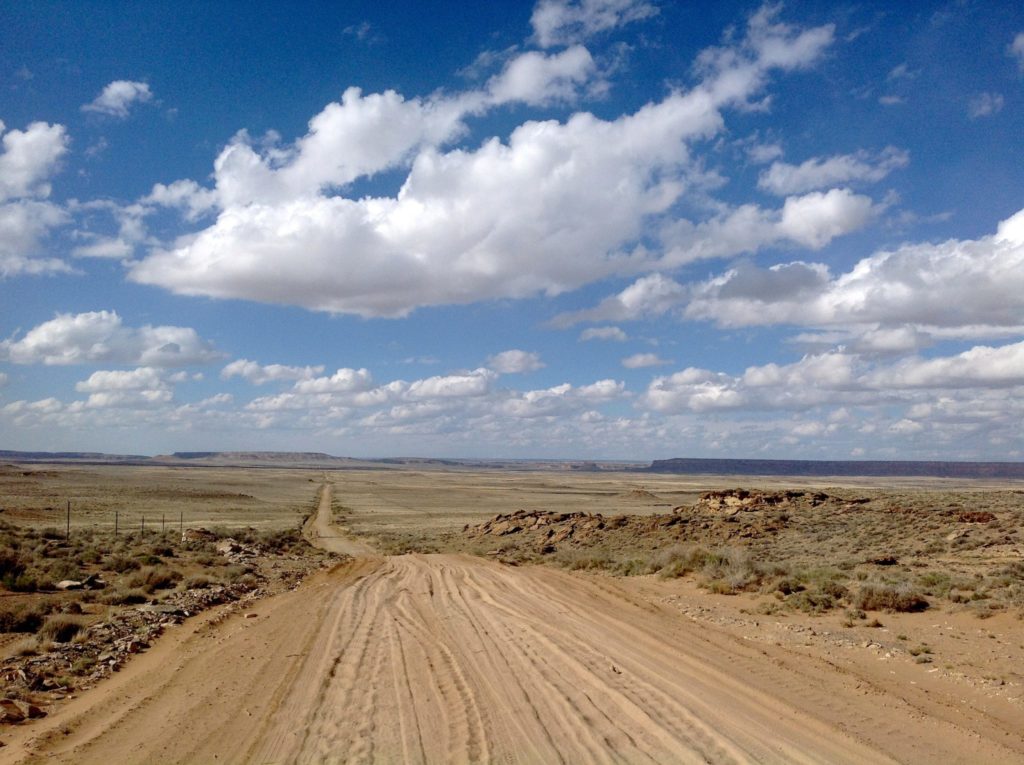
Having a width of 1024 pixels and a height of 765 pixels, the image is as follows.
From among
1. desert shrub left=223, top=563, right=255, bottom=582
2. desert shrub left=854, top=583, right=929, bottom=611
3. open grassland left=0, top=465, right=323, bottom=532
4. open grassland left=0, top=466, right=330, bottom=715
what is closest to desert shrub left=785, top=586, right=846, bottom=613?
desert shrub left=854, top=583, right=929, bottom=611

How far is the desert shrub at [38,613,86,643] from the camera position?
12609 mm

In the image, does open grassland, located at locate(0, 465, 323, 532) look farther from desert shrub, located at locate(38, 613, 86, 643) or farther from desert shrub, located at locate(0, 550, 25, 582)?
desert shrub, located at locate(38, 613, 86, 643)

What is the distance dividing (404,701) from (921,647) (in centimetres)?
903

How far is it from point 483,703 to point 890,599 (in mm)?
10846

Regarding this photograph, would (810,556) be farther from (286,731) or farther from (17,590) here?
(17,590)

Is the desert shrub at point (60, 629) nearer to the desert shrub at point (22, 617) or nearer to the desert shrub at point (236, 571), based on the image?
the desert shrub at point (22, 617)

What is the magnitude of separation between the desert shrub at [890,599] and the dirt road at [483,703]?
4172mm

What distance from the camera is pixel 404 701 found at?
29.7ft

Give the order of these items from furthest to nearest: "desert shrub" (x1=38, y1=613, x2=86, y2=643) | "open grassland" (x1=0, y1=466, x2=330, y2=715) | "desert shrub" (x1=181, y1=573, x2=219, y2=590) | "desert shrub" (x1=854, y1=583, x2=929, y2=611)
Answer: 1. "desert shrub" (x1=181, y1=573, x2=219, y2=590)
2. "desert shrub" (x1=854, y1=583, x2=929, y2=611)
3. "desert shrub" (x1=38, y1=613, x2=86, y2=643)
4. "open grassland" (x1=0, y1=466, x2=330, y2=715)

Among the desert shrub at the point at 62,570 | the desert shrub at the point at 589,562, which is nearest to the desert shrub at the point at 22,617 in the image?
the desert shrub at the point at 62,570

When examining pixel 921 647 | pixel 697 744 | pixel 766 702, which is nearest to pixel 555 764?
pixel 697 744

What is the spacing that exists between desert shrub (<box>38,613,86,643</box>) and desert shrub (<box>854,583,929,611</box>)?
1598 centimetres

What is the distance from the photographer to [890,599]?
1552cm

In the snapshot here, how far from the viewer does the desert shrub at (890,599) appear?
15391 millimetres
